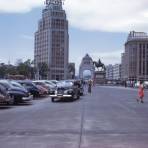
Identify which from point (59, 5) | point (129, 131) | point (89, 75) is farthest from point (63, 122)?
point (89, 75)

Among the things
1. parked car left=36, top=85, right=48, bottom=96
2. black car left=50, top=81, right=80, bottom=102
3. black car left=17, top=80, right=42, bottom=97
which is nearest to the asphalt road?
black car left=50, top=81, right=80, bottom=102

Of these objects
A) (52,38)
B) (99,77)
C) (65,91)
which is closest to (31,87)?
(65,91)

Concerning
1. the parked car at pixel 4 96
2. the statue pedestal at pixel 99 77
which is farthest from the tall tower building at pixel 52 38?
the parked car at pixel 4 96

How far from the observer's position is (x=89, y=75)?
→ 656 ft

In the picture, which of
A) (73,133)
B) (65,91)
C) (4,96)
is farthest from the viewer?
(65,91)

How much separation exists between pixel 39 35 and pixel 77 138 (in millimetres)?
148962

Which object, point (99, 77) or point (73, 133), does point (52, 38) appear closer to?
point (99, 77)

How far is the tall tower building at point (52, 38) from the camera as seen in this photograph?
515 feet

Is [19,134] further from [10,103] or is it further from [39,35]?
[39,35]

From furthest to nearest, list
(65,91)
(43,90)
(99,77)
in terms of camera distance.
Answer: (99,77)
(43,90)
(65,91)

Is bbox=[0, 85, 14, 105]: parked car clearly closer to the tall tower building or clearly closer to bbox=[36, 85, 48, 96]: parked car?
bbox=[36, 85, 48, 96]: parked car

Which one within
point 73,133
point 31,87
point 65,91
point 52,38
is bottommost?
point 73,133

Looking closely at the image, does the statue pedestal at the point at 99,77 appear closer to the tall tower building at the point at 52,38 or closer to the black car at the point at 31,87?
the tall tower building at the point at 52,38

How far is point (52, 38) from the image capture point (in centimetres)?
15788
